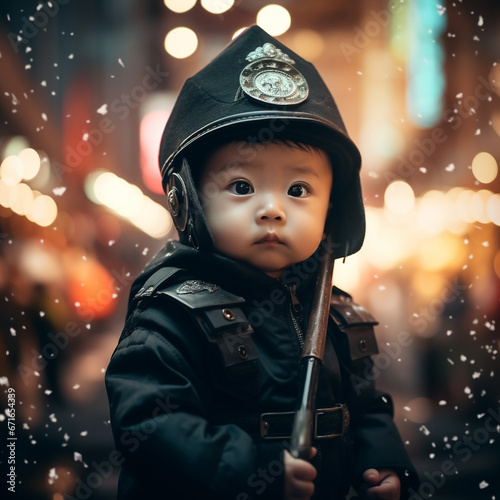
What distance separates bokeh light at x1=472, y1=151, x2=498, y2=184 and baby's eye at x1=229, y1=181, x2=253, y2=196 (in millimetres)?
984

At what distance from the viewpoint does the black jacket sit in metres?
0.81

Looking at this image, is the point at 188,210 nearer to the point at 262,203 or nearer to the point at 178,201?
the point at 178,201

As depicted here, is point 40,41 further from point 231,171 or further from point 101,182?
point 231,171

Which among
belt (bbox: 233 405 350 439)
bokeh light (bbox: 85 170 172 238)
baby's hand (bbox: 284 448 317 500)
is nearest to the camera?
baby's hand (bbox: 284 448 317 500)

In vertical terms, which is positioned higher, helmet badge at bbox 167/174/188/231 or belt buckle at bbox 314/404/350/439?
helmet badge at bbox 167/174/188/231

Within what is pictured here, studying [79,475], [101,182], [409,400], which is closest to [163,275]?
[79,475]

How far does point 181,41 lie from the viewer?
1780 mm

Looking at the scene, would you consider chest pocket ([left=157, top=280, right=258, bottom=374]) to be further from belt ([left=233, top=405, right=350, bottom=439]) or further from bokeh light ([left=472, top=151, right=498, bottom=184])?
bokeh light ([left=472, top=151, right=498, bottom=184])

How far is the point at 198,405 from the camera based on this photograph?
0.86 metres

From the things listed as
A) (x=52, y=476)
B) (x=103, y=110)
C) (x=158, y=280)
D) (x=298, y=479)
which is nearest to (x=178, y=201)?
(x=158, y=280)

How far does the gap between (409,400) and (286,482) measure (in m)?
1.73

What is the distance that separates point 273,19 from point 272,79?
0.84 metres

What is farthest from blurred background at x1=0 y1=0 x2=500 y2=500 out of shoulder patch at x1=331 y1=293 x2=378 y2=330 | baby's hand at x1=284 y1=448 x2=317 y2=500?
baby's hand at x1=284 y1=448 x2=317 y2=500

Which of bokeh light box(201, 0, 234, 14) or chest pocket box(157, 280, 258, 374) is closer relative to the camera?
chest pocket box(157, 280, 258, 374)
